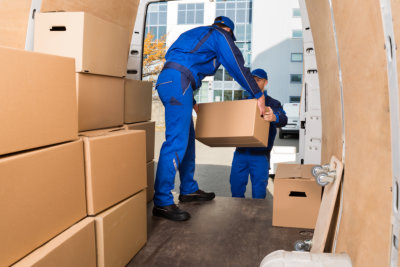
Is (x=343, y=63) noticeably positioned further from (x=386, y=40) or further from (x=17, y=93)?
(x=17, y=93)

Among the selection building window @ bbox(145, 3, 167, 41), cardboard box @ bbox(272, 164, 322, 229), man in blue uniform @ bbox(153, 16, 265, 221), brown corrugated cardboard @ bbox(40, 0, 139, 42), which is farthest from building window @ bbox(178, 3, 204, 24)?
cardboard box @ bbox(272, 164, 322, 229)

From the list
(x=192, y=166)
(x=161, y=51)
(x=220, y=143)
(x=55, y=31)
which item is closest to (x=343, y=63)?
(x=55, y=31)

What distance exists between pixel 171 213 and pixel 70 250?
1.07 m

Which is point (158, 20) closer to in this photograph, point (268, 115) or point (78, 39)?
point (268, 115)

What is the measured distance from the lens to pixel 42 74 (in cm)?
121

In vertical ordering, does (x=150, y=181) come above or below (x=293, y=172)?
below

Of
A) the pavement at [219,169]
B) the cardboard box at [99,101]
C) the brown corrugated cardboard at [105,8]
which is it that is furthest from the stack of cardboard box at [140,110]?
the pavement at [219,169]

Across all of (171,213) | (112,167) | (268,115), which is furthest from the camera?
(268,115)

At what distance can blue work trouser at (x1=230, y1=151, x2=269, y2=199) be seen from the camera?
3.04 meters

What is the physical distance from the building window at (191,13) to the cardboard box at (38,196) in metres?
17.1

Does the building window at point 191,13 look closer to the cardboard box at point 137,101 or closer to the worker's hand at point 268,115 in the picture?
the cardboard box at point 137,101

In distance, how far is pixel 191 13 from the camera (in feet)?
57.7

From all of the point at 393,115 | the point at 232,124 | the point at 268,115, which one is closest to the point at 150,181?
the point at 232,124

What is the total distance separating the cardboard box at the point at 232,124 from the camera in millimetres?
2338
